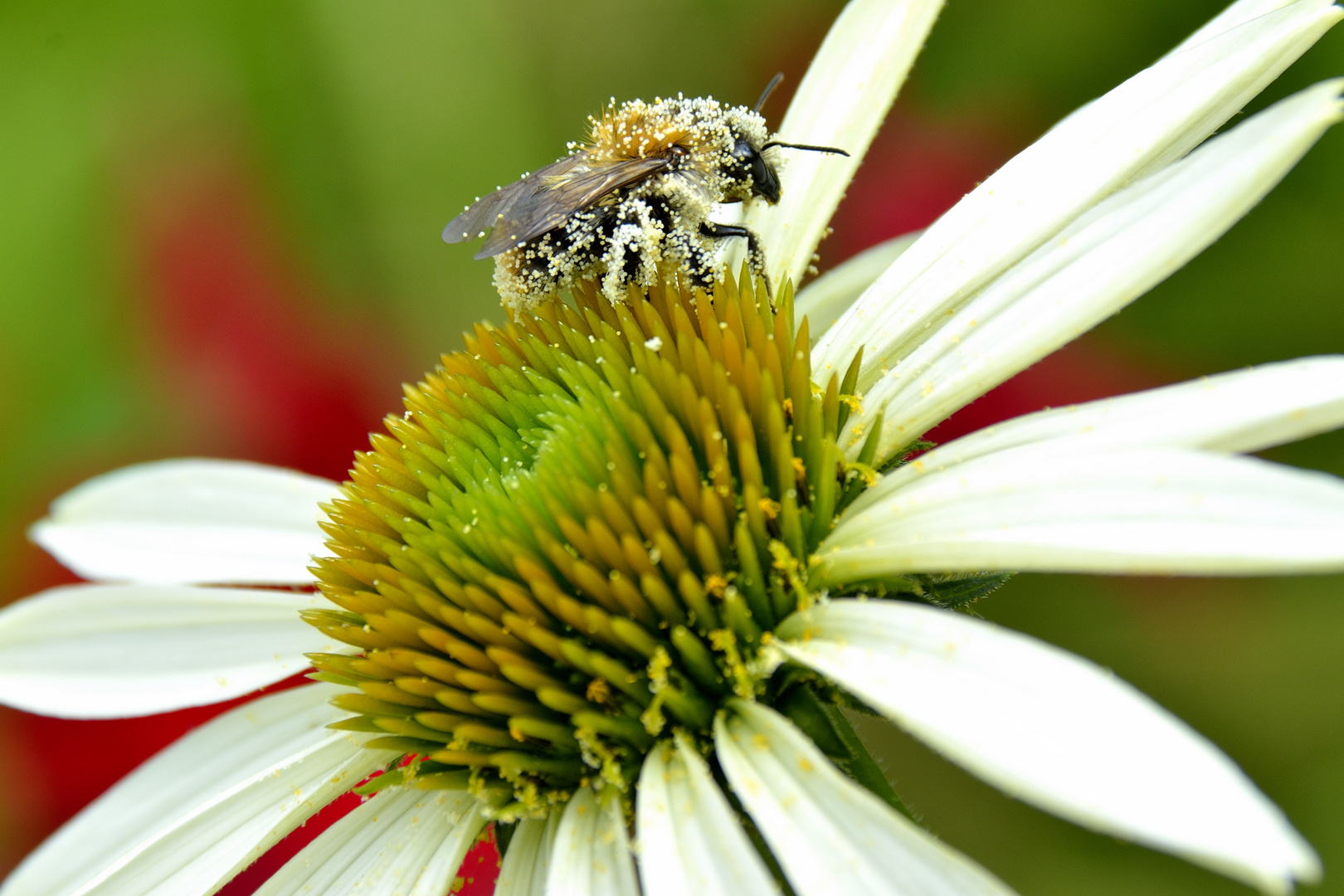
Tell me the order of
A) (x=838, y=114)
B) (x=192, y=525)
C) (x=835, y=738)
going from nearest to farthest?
(x=835, y=738) → (x=838, y=114) → (x=192, y=525)

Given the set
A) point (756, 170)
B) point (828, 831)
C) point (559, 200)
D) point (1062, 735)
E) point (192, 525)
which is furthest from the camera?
point (192, 525)

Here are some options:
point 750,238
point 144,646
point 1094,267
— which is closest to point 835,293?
point 750,238

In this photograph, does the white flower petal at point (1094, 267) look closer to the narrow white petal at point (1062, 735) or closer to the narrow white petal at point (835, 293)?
the narrow white petal at point (1062, 735)

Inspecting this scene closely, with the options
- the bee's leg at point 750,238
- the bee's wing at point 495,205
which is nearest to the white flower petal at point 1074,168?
the bee's leg at point 750,238

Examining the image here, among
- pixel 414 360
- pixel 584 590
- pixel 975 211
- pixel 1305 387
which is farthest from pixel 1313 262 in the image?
pixel 414 360

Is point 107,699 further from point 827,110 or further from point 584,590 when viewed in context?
point 827,110

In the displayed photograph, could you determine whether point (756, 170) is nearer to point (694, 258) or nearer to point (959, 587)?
point (694, 258)

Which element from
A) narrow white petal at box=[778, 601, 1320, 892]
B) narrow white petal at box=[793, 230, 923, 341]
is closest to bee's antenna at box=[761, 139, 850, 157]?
narrow white petal at box=[793, 230, 923, 341]
